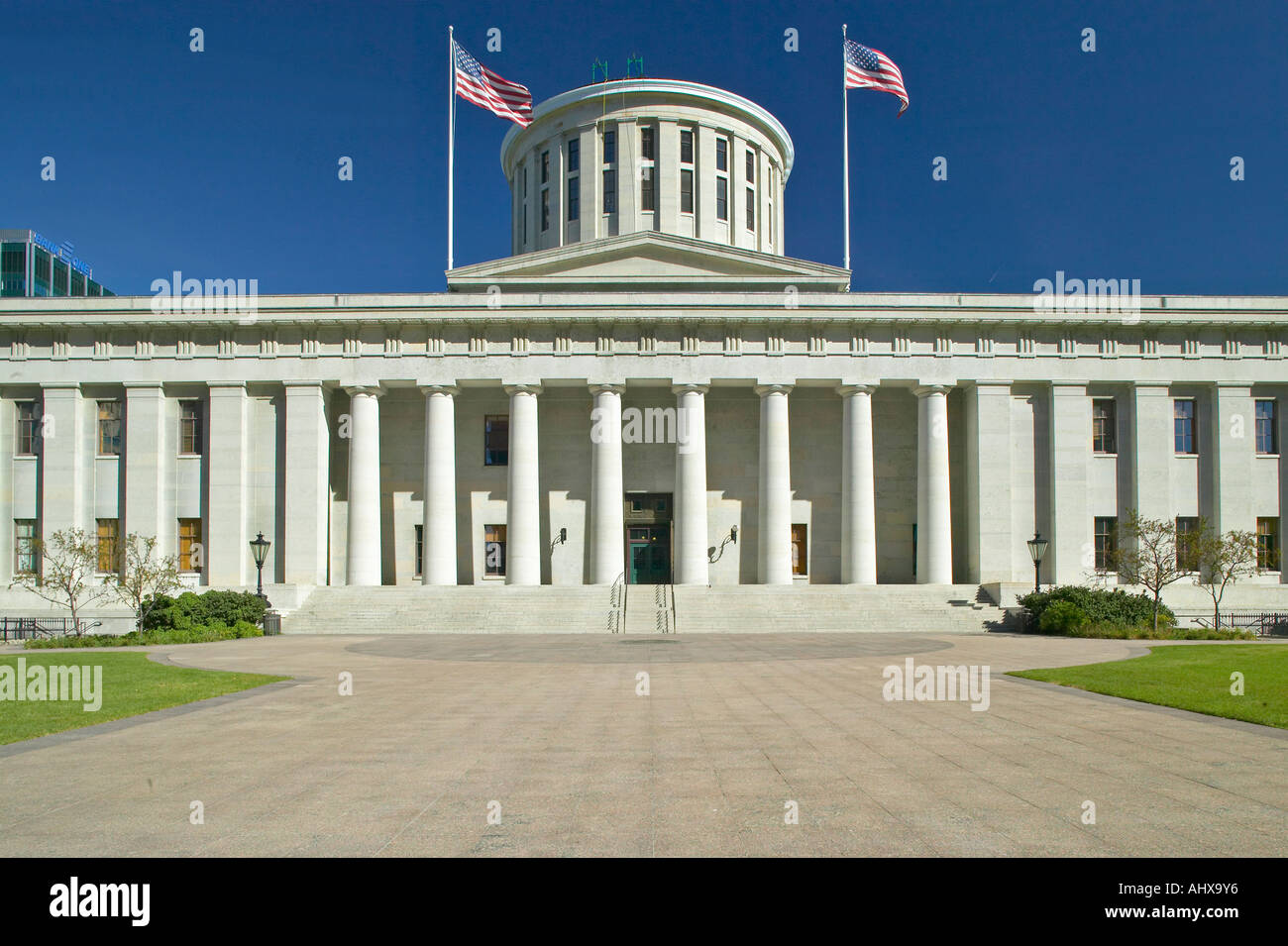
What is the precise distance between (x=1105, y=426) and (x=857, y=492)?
13822 millimetres

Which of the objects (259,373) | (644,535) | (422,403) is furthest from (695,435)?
(259,373)

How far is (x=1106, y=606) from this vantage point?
3353 centimetres

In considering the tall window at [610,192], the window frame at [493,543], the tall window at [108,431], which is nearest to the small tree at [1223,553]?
the window frame at [493,543]

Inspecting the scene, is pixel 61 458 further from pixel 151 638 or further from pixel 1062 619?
pixel 1062 619

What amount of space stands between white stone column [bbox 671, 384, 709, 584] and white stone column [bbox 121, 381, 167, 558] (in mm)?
25533

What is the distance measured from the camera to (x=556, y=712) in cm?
1412

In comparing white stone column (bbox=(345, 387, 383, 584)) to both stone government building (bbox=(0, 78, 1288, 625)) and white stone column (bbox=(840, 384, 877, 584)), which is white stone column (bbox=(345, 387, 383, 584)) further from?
white stone column (bbox=(840, 384, 877, 584))

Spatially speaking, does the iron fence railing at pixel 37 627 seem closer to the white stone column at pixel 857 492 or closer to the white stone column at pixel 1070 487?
the white stone column at pixel 857 492

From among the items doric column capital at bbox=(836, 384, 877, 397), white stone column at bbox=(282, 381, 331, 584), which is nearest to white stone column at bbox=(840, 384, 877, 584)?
doric column capital at bbox=(836, 384, 877, 397)

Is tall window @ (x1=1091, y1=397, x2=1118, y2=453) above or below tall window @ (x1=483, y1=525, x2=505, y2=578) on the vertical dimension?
above

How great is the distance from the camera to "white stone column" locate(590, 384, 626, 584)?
44.1 m
